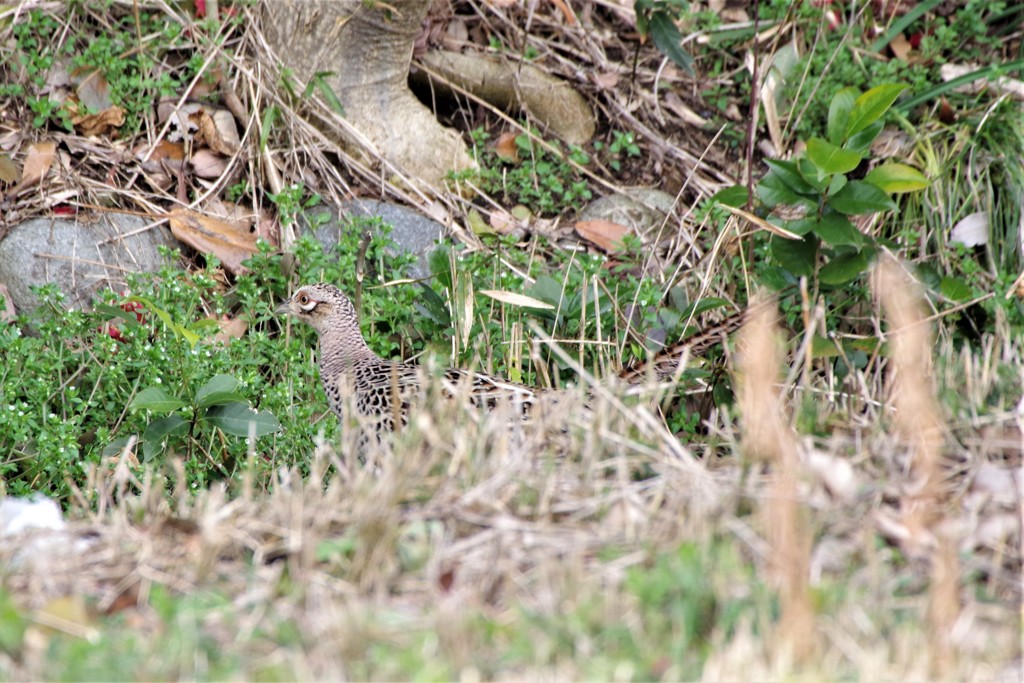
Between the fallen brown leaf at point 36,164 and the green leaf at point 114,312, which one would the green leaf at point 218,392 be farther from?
the fallen brown leaf at point 36,164

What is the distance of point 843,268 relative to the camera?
198 inches

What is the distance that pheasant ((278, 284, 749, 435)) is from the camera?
15.4 feet

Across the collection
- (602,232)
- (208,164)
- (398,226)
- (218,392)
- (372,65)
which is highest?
(372,65)

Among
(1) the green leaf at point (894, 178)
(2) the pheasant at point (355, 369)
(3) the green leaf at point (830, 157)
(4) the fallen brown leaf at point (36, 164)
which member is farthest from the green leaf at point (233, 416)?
(1) the green leaf at point (894, 178)

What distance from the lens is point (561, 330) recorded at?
5.90m

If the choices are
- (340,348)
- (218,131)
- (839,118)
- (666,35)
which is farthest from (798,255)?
(218,131)

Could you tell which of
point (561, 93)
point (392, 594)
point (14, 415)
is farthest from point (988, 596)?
point (561, 93)

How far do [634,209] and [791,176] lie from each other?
2.52m

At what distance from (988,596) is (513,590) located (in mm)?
1006

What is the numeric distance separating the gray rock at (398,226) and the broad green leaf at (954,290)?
9.20 feet

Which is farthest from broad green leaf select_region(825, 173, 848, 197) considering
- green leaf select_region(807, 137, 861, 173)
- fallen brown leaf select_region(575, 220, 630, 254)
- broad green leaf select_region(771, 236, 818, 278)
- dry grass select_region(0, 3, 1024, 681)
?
fallen brown leaf select_region(575, 220, 630, 254)

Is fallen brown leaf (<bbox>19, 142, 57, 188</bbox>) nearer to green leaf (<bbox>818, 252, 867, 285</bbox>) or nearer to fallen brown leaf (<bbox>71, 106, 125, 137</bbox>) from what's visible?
fallen brown leaf (<bbox>71, 106, 125, 137</bbox>)

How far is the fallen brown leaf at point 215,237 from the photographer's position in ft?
22.0

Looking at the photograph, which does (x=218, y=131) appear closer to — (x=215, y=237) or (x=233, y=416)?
(x=215, y=237)
